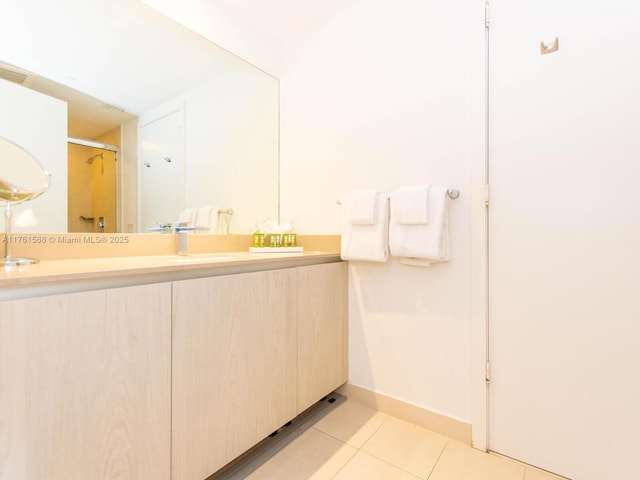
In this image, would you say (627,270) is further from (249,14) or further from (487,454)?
(249,14)

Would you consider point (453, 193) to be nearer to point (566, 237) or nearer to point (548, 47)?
point (566, 237)

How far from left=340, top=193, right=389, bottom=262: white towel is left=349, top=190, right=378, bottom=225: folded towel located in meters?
0.01

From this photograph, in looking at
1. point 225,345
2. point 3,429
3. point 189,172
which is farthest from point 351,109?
point 3,429

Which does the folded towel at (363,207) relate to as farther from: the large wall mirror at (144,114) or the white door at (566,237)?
the large wall mirror at (144,114)

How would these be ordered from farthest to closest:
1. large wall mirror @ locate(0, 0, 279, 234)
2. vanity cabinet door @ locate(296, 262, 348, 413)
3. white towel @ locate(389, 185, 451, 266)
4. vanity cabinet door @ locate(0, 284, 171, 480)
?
1. vanity cabinet door @ locate(296, 262, 348, 413)
2. white towel @ locate(389, 185, 451, 266)
3. large wall mirror @ locate(0, 0, 279, 234)
4. vanity cabinet door @ locate(0, 284, 171, 480)

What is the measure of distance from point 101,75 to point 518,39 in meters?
1.77

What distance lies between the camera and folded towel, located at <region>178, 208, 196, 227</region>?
5.33 feet

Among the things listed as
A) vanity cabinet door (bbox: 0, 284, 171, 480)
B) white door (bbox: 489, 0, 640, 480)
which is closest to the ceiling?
white door (bbox: 489, 0, 640, 480)

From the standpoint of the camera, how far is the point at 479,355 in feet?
4.52

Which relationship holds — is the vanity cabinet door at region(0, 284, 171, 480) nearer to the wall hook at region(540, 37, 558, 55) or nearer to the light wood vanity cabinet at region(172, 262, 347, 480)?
the light wood vanity cabinet at region(172, 262, 347, 480)

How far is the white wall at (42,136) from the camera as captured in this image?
3.60 ft

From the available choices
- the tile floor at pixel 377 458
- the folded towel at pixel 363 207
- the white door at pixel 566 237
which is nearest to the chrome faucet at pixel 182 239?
the folded towel at pixel 363 207

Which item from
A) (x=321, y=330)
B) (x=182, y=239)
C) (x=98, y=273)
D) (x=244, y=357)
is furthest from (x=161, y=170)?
(x=321, y=330)

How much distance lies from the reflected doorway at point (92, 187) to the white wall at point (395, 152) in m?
1.00
